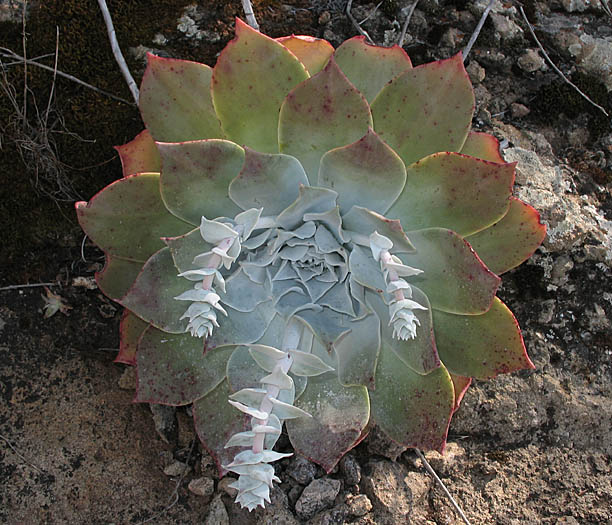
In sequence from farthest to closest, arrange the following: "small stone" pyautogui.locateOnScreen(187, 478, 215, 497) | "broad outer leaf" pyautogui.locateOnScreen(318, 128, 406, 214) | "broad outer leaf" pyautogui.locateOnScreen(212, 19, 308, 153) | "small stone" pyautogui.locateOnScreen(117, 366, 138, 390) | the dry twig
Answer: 1. "small stone" pyautogui.locateOnScreen(117, 366, 138, 390)
2. "small stone" pyautogui.locateOnScreen(187, 478, 215, 497)
3. the dry twig
4. "broad outer leaf" pyautogui.locateOnScreen(212, 19, 308, 153)
5. "broad outer leaf" pyautogui.locateOnScreen(318, 128, 406, 214)

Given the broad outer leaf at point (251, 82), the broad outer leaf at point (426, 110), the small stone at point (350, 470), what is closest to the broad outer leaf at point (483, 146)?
the broad outer leaf at point (426, 110)

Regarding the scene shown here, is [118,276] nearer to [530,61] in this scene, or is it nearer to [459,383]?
[459,383]

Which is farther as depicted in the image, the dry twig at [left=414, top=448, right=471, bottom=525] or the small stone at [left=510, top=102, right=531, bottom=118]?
the small stone at [left=510, top=102, right=531, bottom=118]

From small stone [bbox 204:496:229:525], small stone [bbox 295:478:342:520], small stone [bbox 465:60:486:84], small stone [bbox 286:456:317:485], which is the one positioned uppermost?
small stone [bbox 465:60:486:84]

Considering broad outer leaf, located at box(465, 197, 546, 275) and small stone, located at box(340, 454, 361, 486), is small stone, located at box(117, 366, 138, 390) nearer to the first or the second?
small stone, located at box(340, 454, 361, 486)

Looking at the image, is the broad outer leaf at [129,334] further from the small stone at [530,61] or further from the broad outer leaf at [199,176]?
the small stone at [530,61]

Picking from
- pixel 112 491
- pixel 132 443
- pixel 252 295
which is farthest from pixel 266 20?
pixel 112 491

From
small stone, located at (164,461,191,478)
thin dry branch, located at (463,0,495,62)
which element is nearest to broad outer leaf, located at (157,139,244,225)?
small stone, located at (164,461,191,478)
